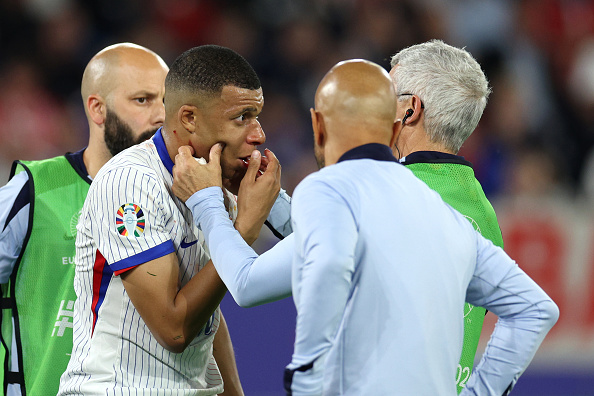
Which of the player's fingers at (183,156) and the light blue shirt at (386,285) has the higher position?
the player's fingers at (183,156)

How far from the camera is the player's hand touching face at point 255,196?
9.04 ft

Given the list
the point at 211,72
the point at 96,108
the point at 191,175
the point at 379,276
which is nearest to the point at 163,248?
the point at 191,175

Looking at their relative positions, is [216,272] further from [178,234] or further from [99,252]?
[99,252]

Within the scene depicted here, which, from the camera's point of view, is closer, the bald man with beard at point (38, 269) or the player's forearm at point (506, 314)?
the player's forearm at point (506, 314)

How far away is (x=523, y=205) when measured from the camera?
6684 mm

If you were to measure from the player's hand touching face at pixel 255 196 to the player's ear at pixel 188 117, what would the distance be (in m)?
0.24

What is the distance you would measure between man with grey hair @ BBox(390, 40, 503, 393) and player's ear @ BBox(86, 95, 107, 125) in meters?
1.52

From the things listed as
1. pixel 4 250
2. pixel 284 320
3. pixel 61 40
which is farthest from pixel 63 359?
pixel 61 40

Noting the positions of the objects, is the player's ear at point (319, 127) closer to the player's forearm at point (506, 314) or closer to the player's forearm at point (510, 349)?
the player's forearm at point (506, 314)

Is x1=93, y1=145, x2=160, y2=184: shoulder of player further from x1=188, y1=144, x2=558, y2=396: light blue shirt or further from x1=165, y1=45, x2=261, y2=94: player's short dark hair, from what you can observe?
x1=188, y1=144, x2=558, y2=396: light blue shirt

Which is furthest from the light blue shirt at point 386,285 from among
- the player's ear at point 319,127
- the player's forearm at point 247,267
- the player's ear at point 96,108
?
the player's ear at point 96,108

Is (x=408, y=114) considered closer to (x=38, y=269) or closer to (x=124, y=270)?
(x=124, y=270)

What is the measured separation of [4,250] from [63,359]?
0.54 meters

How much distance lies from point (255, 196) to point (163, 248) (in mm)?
395
